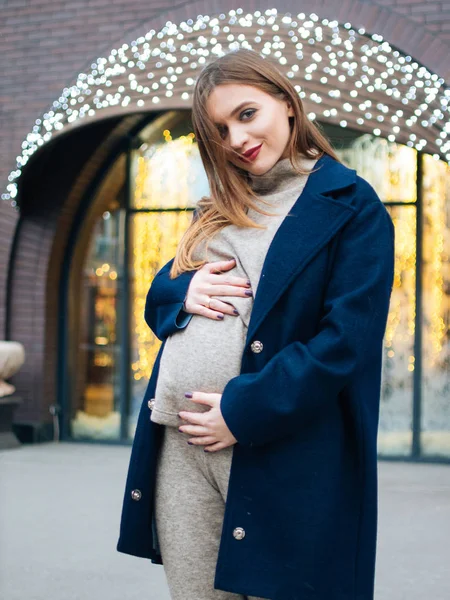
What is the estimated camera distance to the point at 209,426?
63.6 inches

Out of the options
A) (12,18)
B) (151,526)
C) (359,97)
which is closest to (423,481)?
(359,97)

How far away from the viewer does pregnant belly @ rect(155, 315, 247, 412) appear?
65.7 inches

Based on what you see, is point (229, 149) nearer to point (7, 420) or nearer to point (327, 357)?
point (327, 357)

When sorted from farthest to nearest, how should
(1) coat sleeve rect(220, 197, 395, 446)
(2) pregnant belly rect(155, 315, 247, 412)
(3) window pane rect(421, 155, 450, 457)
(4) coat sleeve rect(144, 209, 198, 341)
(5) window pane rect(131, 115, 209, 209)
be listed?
(5) window pane rect(131, 115, 209, 209) → (3) window pane rect(421, 155, 450, 457) → (4) coat sleeve rect(144, 209, 198, 341) → (2) pregnant belly rect(155, 315, 247, 412) → (1) coat sleeve rect(220, 197, 395, 446)

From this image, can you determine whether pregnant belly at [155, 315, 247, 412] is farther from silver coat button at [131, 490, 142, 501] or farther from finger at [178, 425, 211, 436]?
silver coat button at [131, 490, 142, 501]

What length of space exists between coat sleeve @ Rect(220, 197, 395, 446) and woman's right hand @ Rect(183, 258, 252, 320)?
172 millimetres

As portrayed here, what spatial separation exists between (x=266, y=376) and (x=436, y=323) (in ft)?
20.2

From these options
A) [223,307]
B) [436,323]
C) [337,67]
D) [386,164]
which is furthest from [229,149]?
[386,164]

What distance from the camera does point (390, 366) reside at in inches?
295

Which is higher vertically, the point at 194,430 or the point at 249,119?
the point at 249,119

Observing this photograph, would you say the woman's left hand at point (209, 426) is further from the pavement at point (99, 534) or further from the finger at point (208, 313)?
the pavement at point (99, 534)

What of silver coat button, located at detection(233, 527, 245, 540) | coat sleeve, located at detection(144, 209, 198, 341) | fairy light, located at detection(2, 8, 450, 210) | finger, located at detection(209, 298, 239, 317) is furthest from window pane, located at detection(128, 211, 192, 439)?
silver coat button, located at detection(233, 527, 245, 540)

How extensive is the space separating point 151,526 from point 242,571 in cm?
28

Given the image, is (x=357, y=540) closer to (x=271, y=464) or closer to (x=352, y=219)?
(x=271, y=464)
